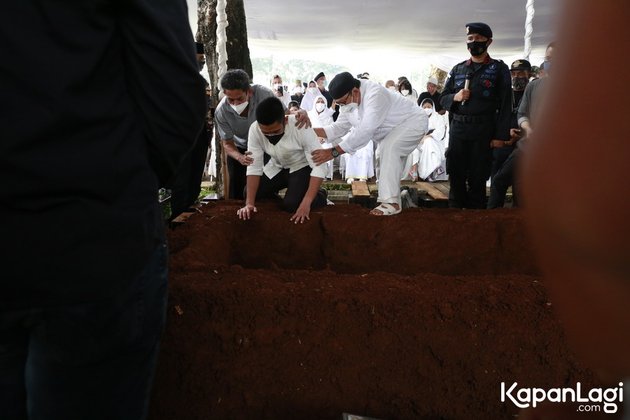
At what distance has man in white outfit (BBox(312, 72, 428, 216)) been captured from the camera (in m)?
4.56

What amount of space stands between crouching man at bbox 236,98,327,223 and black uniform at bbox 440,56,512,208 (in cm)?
179

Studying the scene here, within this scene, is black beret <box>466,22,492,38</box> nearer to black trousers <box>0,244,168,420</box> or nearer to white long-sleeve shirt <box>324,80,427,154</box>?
white long-sleeve shirt <box>324,80,427,154</box>

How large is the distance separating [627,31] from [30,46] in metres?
0.94

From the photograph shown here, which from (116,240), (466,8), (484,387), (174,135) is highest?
(466,8)

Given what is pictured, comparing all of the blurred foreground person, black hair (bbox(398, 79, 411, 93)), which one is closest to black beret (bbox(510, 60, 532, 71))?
black hair (bbox(398, 79, 411, 93))

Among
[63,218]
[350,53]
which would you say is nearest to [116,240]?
[63,218]

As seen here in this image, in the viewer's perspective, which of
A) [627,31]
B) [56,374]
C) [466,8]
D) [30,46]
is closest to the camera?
[627,31]

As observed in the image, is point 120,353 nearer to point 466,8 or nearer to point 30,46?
point 30,46

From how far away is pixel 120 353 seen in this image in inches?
41.3

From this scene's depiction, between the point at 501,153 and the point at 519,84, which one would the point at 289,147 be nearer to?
the point at 501,153

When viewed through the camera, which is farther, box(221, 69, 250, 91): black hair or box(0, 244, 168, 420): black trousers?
box(221, 69, 250, 91): black hair

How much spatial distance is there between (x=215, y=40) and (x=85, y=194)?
6.44m

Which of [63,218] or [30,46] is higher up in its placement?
[30,46]

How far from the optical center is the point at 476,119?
5.20 metres
